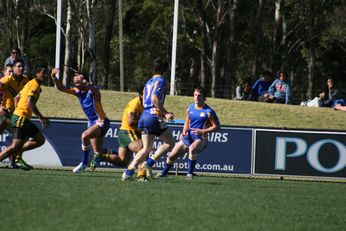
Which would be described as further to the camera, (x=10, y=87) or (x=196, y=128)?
(x=196, y=128)

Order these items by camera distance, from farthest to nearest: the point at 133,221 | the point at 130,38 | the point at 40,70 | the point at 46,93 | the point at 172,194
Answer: the point at 130,38, the point at 46,93, the point at 40,70, the point at 172,194, the point at 133,221

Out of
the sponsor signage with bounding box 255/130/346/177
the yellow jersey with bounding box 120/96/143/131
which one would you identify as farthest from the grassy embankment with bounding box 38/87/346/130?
the yellow jersey with bounding box 120/96/143/131

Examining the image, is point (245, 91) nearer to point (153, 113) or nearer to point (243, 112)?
point (243, 112)

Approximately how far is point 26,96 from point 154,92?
2765 mm

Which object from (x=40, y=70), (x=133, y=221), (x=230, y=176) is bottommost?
(x=230, y=176)

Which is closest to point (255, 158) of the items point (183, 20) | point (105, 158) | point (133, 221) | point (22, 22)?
point (105, 158)

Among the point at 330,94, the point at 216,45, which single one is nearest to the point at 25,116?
the point at 330,94

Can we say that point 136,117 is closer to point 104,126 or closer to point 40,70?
point 104,126

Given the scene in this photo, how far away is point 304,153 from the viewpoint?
67.6ft

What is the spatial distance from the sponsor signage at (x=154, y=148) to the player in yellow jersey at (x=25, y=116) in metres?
4.65

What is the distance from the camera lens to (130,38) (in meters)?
61.8

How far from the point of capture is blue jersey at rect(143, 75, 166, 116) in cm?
1419

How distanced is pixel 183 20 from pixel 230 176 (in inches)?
1348

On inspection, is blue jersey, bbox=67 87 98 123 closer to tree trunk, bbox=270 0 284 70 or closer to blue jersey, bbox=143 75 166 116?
blue jersey, bbox=143 75 166 116
